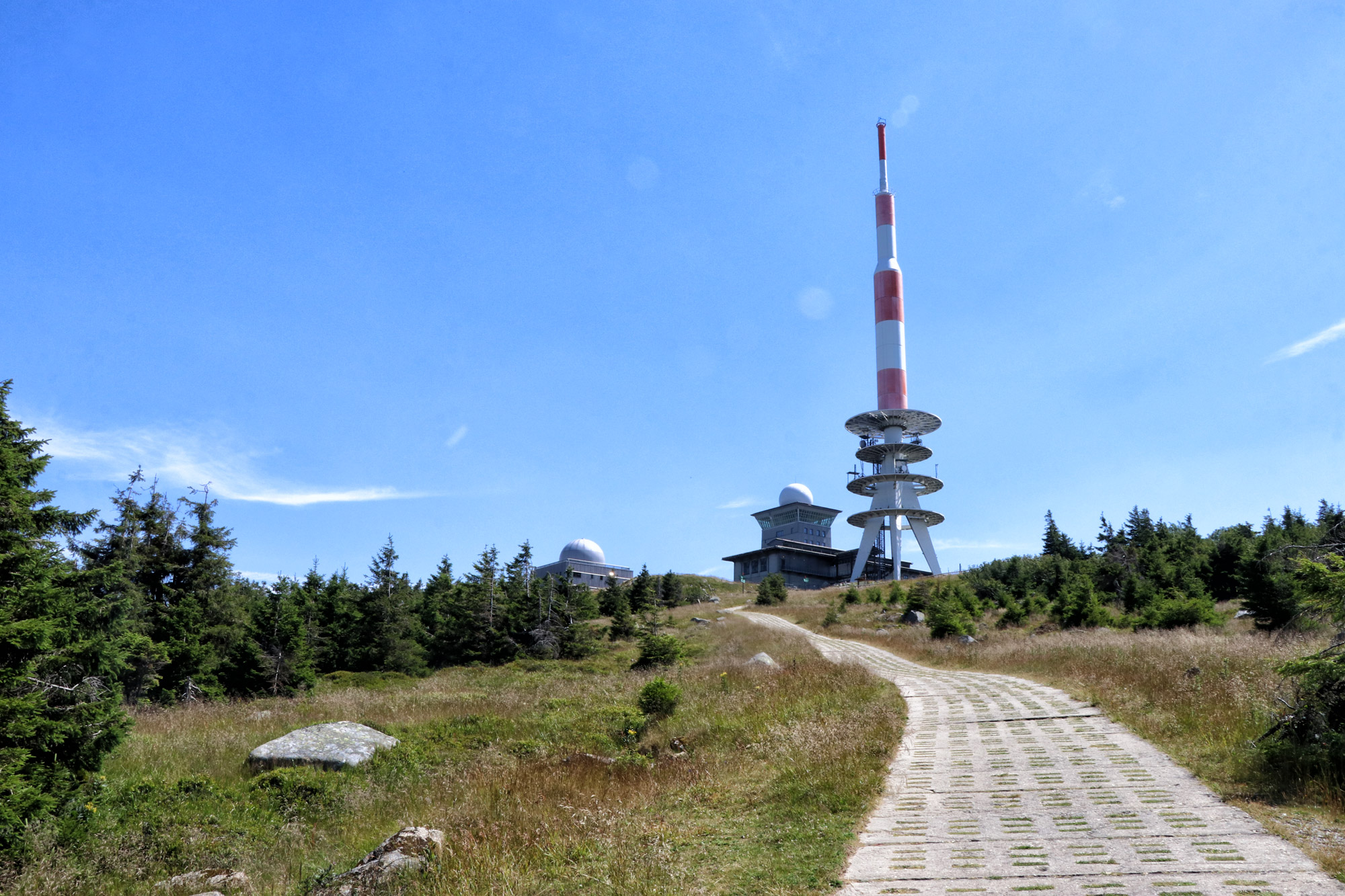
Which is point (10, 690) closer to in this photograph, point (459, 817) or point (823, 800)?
point (459, 817)

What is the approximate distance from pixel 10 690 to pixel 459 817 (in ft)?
22.3

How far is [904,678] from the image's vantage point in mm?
20344

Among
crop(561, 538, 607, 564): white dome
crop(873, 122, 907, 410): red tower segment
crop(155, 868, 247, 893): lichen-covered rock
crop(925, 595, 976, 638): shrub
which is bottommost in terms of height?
crop(155, 868, 247, 893): lichen-covered rock

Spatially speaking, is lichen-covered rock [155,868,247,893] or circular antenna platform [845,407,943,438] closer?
lichen-covered rock [155,868,247,893]

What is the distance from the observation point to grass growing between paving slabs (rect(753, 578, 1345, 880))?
7184mm

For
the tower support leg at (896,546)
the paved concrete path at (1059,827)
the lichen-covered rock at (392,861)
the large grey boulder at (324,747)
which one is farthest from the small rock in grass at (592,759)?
the tower support leg at (896,546)

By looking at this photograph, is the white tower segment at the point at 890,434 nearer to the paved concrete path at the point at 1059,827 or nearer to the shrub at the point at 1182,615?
the shrub at the point at 1182,615

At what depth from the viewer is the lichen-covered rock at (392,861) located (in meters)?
6.71

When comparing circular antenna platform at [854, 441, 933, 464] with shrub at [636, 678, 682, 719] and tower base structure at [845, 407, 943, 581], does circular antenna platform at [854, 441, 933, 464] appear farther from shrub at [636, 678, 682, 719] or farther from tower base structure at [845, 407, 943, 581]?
shrub at [636, 678, 682, 719]

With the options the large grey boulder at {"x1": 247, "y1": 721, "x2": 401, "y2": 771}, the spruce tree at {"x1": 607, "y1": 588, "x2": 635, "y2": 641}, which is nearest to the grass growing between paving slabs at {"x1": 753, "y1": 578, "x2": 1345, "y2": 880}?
the large grey boulder at {"x1": 247, "y1": 721, "x2": 401, "y2": 771}

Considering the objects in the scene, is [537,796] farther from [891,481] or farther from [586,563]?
[586,563]

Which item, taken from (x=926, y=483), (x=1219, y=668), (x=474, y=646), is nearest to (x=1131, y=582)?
(x=1219, y=668)

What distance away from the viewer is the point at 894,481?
7906 centimetres

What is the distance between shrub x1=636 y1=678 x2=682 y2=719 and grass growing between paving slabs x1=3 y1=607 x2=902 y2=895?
297mm
